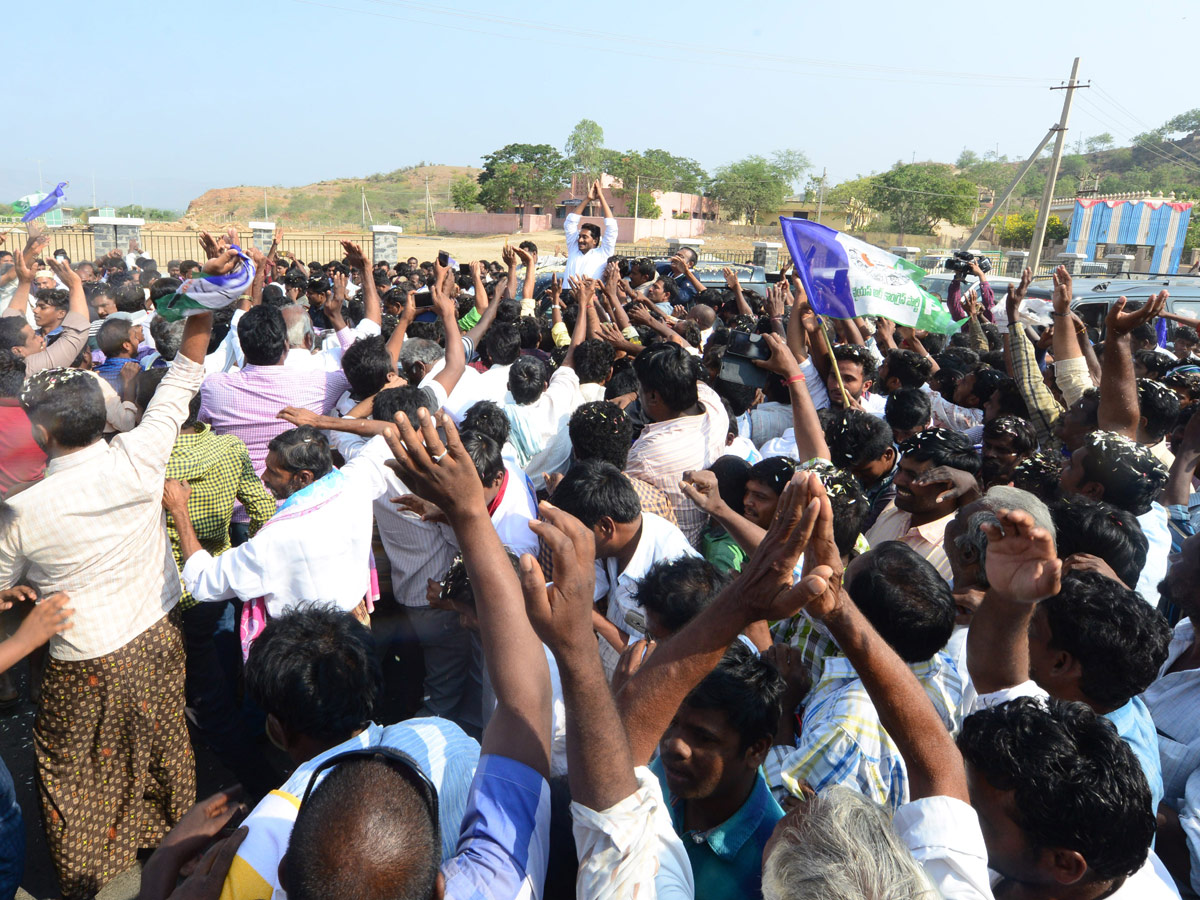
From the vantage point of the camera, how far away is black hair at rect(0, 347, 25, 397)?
3.95m

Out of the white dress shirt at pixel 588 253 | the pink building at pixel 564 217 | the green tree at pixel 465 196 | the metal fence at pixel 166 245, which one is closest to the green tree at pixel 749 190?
the pink building at pixel 564 217

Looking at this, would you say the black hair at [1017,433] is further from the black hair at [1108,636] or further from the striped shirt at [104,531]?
the striped shirt at [104,531]

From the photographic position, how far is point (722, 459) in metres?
3.52

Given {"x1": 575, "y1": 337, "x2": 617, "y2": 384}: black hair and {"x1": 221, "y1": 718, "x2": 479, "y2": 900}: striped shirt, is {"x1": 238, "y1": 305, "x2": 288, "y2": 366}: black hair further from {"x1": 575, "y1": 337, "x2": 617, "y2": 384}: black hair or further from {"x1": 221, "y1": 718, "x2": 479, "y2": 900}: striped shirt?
{"x1": 221, "y1": 718, "x2": 479, "y2": 900}: striped shirt

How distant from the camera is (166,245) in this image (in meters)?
31.5

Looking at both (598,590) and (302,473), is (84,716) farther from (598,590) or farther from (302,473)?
(598,590)

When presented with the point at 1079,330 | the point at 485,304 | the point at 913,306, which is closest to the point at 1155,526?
the point at 913,306

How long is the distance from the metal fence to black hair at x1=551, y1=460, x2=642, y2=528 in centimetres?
1874

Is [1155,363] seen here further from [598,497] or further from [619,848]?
[619,848]

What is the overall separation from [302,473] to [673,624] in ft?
5.48

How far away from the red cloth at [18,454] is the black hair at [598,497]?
6.08 ft

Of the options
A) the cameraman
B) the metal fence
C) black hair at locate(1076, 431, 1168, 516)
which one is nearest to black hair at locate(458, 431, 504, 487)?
black hair at locate(1076, 431, 1168, 516)

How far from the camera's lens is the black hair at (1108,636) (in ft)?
6.82

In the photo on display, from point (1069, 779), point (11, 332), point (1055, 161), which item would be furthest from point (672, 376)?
point (1055, 161)
